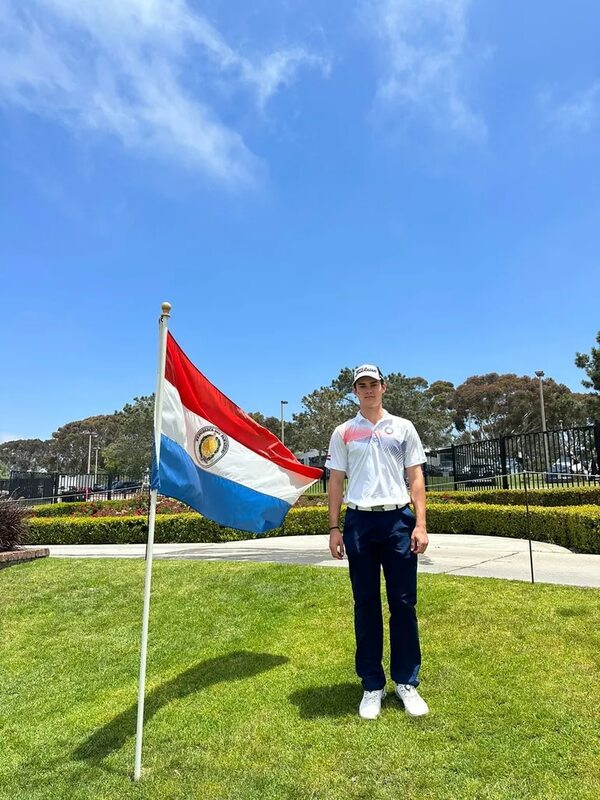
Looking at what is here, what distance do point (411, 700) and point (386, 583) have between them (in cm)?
65

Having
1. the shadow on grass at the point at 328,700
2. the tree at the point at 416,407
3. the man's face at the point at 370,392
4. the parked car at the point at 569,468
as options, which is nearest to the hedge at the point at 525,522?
the parked car at the point at 569,468

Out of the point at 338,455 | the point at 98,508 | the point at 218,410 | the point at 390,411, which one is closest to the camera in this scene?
the point at 338,455

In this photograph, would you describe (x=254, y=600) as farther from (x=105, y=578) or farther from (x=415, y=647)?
(x=415, y=647)

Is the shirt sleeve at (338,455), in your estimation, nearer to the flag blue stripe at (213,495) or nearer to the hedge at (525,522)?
the flag blue stripe at (213,495)

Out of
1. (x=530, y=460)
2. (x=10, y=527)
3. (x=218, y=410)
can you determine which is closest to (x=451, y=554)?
(x=218, y=410)

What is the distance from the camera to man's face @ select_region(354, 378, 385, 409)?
11.2 feet

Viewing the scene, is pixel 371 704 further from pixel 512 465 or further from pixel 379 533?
pixel 512 465

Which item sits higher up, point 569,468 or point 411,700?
point 569,468

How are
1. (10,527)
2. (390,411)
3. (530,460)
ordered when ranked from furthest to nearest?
1. (390,411)
2. (530,460)
3. (10,527)

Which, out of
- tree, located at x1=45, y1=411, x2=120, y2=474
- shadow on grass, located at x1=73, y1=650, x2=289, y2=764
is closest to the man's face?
shadow on grass, located at x1=73, y1=650, x2=289, y2=764

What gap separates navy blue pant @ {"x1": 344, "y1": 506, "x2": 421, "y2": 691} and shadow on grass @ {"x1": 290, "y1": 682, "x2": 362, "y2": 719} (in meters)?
0.19

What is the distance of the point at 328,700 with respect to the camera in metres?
3.45

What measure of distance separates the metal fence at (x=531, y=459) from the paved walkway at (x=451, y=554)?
5.09 feet

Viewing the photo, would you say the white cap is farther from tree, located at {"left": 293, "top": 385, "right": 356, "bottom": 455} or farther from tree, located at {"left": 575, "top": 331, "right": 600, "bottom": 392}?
tree, located at {"left": 293, "top": 385, "right": 356, "bottom": 455}
